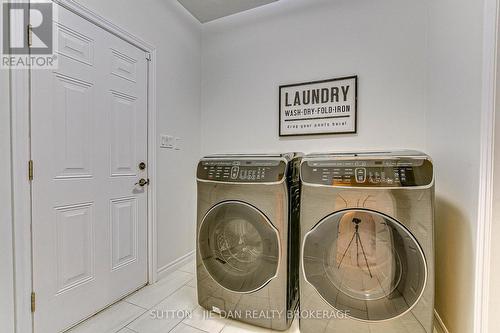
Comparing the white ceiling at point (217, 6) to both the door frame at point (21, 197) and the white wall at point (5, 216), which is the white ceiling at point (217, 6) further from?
the white wall at point (5, 216)

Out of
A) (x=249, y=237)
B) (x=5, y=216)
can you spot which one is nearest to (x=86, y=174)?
(x=5, y=216)

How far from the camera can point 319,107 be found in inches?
83.9

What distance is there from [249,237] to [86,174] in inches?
44.6

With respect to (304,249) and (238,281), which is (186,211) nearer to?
(238,281)

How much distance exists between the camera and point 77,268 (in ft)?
4.74

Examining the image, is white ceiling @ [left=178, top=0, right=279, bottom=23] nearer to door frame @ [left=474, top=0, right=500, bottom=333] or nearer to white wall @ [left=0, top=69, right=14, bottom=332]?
white wall @ [left=0, top=69, right=14, bottom=332]

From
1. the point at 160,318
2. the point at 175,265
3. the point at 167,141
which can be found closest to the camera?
the point at 160,318

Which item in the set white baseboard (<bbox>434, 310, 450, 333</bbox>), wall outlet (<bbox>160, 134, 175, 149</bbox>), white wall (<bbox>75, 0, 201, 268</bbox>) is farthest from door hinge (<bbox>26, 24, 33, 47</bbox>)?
white baseboard (<bbox>434, 310, 450, 333</bbox>)

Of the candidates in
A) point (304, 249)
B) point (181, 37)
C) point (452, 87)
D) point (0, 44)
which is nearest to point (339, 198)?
point (304, 249)

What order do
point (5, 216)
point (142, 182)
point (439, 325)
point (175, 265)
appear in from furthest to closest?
point (175, 265) → point (142, 182) → point (439, 325) → point (5, 216)

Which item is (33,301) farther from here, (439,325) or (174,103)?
(439,325)

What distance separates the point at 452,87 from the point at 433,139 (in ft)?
1.45

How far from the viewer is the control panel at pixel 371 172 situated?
111 centimetres

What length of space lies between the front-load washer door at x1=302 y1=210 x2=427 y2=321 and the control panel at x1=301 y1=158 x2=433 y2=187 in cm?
16
